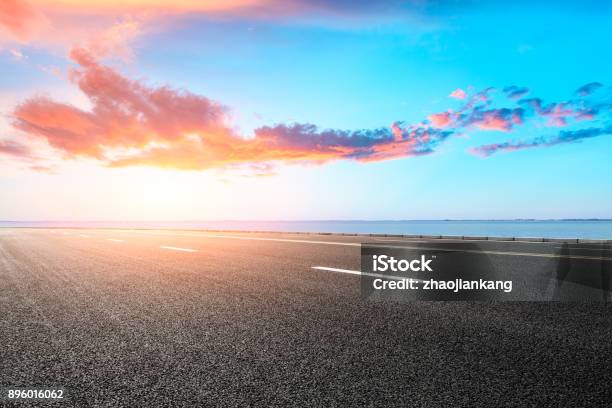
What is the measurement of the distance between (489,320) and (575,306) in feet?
4.98

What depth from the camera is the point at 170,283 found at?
Answer: 6.68 meters

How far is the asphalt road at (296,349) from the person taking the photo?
7.95 ft

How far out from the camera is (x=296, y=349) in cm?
323

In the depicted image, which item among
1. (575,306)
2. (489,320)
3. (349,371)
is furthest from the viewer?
(575,306)

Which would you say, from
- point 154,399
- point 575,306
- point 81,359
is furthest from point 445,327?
point 81,359

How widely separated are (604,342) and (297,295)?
3.41 metres

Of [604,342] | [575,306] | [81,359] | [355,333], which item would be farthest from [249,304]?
[575,306]

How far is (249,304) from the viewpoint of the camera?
4980mm

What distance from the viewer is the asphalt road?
2.42m

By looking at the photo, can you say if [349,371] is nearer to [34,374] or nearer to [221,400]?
[221,400]

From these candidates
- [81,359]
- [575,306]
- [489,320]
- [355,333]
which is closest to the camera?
[81,359]

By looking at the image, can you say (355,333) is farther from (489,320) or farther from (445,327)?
(489,320)

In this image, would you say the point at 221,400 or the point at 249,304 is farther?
the point at 249,304

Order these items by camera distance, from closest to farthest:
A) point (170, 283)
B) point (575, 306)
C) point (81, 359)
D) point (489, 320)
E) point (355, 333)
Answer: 1. point (81, 359)
2. point (355, 333)
3. point (489, 320)
4. point (575, 306)
5. point (170, 283)
